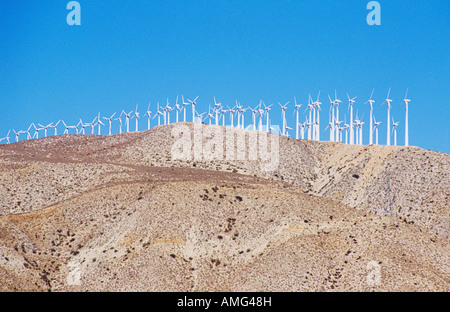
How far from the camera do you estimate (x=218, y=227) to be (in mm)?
124750

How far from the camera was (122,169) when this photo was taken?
156000 mm

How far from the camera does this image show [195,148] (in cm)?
18400

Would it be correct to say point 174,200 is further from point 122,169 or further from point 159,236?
point 122,169

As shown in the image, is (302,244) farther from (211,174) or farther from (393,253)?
(211,174)

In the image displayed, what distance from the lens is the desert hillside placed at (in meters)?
110

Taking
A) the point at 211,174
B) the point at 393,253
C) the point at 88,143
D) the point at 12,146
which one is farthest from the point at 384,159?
the point at 12,146

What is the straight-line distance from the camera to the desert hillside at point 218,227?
109562mm

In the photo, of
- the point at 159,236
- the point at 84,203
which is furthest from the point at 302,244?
the point at 84,203
